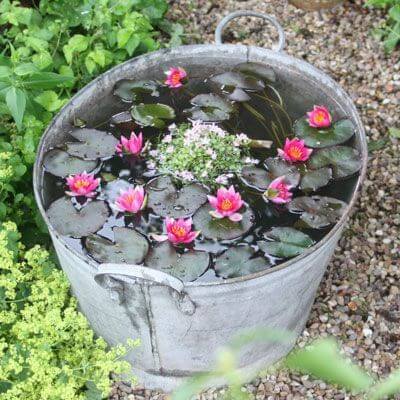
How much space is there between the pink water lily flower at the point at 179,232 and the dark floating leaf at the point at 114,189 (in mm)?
238

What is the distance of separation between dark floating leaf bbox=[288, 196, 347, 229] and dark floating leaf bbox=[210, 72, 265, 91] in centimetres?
53

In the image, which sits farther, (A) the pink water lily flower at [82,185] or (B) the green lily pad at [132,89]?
(B) the green lily pad at [132,89]

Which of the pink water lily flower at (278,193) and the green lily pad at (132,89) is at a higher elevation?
the green lily pad at (132,89)

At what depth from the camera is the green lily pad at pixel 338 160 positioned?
1930mm

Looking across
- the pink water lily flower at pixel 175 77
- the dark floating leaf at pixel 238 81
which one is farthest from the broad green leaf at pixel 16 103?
the dark floating leaf at pixel 238 81

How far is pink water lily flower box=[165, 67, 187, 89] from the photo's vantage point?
2168 millimetres

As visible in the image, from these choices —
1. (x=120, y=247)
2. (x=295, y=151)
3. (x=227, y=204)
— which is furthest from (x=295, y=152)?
(x=120, y=247)

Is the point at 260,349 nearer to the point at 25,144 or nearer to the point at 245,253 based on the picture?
the point at 245,253

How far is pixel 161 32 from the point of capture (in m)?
3.19

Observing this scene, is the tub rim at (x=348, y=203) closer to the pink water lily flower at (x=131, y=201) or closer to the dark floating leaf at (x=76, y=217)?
the dark floating leaf at (x=76, y=217)

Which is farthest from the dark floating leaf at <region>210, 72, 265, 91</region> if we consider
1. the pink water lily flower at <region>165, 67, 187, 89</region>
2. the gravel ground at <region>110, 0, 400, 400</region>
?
the gravel ground at <region>110, 0, 400, 400</region>

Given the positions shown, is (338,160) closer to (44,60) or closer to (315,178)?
(315,178)

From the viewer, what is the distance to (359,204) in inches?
104

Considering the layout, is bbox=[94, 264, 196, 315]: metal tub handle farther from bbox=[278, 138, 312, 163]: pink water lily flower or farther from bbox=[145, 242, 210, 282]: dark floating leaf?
bbox=[278, 138, 312, 163]: pink water lily flower
